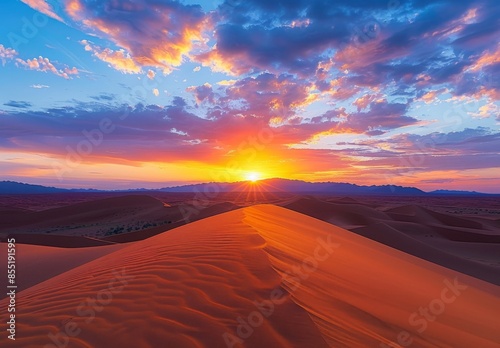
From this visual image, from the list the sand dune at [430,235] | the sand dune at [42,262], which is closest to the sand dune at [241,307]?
the sand dune at [42,262]

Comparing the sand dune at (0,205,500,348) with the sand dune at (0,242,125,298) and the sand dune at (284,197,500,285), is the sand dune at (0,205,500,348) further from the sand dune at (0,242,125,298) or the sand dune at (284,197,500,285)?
the sand dune at (284,197,500,285)

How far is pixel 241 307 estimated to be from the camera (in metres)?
3.07

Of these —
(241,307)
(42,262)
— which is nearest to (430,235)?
(42,262)

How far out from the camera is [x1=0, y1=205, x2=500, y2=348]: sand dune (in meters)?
2.66

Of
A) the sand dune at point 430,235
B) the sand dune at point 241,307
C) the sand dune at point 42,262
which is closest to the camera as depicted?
the sand dune at point 241,307

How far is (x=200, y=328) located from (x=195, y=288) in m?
0.86

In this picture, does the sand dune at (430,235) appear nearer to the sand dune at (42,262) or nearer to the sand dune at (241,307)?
the sand dune at (241,307)

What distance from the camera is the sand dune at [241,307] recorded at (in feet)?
8.71

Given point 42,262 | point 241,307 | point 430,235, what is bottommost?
point 430,235

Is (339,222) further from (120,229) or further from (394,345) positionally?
(394,345)

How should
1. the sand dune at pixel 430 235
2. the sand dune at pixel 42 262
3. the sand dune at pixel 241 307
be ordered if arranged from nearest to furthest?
the sand dune at pixel 241 307
the sand dune at pixel 42 262
the sand dune at pixel 430 235

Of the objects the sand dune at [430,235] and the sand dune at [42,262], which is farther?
the sand dune at [430,235]

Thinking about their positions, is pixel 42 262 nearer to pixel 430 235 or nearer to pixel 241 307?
pixel 241 307

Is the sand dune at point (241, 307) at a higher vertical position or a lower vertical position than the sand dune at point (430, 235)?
higher
